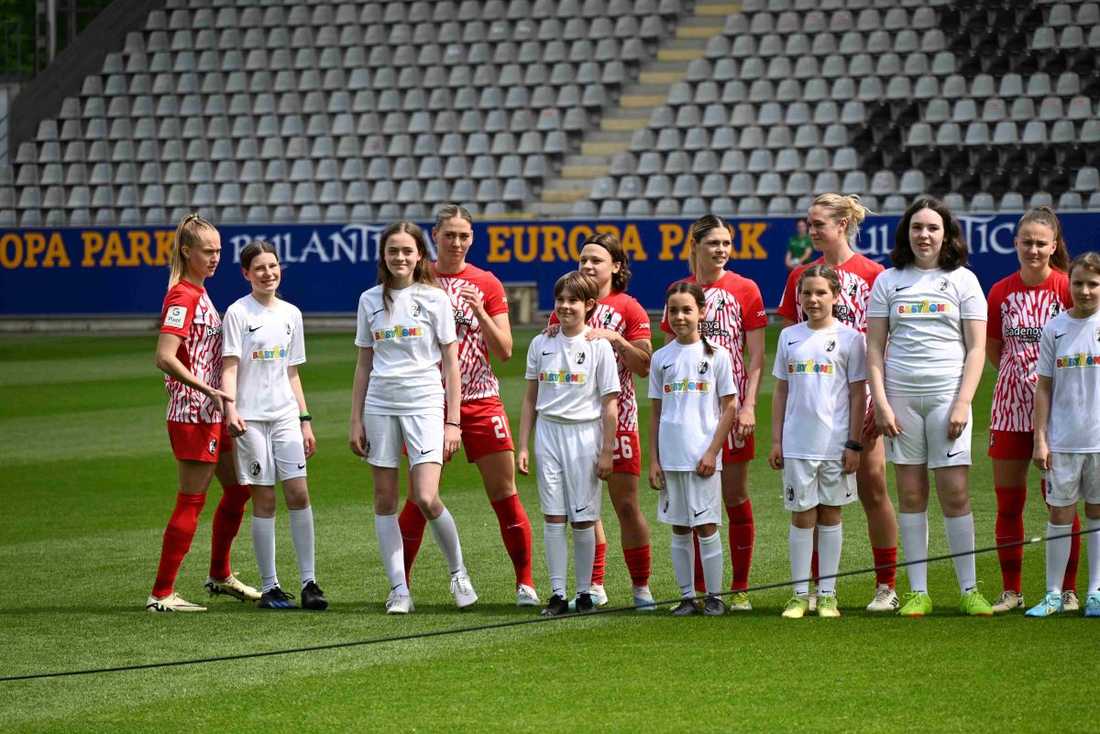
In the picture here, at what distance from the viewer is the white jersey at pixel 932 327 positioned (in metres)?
6.70

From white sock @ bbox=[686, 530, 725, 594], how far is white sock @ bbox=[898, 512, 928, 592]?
770 mm

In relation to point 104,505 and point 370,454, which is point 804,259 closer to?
point 104,505

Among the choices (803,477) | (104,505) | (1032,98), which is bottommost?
(104,505)

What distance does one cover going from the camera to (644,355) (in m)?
7.23

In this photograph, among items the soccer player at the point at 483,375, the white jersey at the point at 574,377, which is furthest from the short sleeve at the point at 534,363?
the soccer player at the point at 483,375

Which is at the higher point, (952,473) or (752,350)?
(752,350)

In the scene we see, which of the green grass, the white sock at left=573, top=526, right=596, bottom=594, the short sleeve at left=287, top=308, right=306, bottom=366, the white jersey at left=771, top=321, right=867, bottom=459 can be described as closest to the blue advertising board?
→ the green grass

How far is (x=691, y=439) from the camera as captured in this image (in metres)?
6.89

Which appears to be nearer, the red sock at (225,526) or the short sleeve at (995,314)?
the short sleeve at (995,314)

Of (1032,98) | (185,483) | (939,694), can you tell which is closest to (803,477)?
(939,694)

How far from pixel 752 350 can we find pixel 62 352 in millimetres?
17403

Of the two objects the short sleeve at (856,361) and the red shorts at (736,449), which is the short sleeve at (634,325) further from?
the short sleeve at (856,361)

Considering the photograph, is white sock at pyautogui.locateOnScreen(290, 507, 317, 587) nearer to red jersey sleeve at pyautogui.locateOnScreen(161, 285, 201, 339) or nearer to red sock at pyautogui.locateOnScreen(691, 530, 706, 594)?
red jersey sleeve at pyautogui.locateOnScreen(161, 285, 201, 339)

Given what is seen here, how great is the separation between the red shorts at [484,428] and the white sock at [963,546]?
1916 mm
